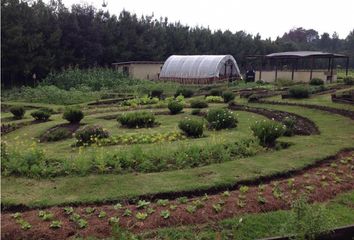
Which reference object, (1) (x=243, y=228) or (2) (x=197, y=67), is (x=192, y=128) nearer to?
(1) (x=243, y=228)

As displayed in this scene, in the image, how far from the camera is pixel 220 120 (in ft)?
44.7

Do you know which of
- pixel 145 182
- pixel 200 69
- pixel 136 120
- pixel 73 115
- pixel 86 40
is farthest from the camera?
pixel 86 40

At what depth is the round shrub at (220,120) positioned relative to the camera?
44.7ft

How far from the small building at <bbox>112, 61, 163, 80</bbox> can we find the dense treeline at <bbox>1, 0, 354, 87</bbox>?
451 centimetres

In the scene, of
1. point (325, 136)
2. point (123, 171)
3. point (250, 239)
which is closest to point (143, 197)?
point (123, 171)

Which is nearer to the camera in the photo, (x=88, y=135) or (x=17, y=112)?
(x=88, y=135)

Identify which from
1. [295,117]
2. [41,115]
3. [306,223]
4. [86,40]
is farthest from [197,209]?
[86,40]

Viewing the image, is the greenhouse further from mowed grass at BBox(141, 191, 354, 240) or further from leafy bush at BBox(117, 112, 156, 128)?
mowed grass at BBox(141, 191, 354, 240)

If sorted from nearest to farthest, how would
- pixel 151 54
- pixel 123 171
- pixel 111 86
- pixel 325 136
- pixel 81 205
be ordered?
1. pixel 81 205
2. pixel 123 171
3. pixel 325 136
4. pixel 111 86
5. pixel 151 54

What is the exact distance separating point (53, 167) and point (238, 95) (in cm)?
1912

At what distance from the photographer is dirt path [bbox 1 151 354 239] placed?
5.59 m

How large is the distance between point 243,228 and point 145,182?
7.58 ft

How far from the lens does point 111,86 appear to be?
110ft

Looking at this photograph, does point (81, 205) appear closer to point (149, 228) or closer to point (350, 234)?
point (149, 228)
